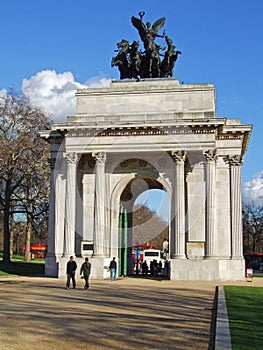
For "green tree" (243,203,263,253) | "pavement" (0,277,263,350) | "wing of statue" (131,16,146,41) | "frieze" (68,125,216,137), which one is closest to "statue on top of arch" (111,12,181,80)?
"wing of statue" (131,16,146,41)

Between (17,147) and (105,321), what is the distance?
32354 mm

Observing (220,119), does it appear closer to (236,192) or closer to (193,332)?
(236,192)

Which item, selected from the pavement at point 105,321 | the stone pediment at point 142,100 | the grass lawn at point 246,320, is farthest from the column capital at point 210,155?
the grass lawn at point 246,320

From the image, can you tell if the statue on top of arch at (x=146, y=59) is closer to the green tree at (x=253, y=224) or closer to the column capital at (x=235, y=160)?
the column capital at (x=235, y=160)

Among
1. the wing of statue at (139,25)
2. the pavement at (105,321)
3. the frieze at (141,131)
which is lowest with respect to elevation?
the pavement at (105,321)

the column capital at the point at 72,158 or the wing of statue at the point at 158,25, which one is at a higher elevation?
the wing of statue at the point at 158,25

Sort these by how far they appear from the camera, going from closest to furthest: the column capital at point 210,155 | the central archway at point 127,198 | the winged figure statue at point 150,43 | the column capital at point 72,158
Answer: the column capital at point 210,155
the column capital at point 72,158
the central archway at point 127,198
the winged figure statue at point 150,43

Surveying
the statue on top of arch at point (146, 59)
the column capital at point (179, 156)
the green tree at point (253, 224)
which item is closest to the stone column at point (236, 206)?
the column capital at point (179, 156)

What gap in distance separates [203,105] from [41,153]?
54.4ft

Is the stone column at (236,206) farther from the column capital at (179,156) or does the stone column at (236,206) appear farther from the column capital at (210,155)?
the column capital at (179,156)

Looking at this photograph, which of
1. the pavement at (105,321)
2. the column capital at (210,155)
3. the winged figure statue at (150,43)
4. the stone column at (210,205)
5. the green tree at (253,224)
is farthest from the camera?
the green tree at (253,224)

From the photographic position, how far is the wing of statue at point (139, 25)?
39494mm

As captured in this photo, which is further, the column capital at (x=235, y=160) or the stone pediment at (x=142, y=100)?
the stone pediment at (x=142, y=100)

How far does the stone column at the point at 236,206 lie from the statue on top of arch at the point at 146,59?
8.19 m
